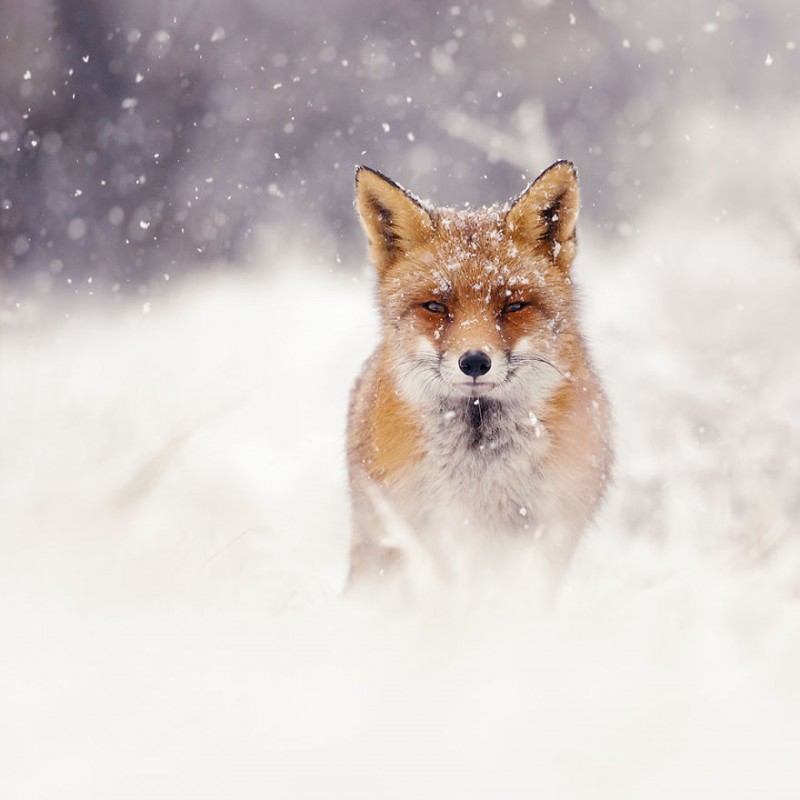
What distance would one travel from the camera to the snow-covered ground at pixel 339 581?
141cm

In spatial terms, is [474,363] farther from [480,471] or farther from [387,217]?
[387,217]

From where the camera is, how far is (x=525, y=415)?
262cm

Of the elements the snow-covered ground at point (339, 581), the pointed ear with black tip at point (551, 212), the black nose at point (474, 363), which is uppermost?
the pointed ear with black tip at point (551, 212)

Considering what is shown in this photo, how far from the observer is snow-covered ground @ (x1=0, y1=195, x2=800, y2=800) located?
1408 millimetres

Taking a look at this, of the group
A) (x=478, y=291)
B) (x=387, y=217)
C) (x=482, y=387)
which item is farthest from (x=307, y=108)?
(x=482, y=387)

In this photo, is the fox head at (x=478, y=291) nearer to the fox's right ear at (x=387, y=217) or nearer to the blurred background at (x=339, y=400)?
the fox's right ear at (x=387, y=217)

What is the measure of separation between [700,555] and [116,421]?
2455mm

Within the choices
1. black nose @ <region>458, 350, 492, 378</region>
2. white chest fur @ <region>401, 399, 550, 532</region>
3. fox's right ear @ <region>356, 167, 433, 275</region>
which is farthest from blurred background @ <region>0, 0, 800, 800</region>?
fox's right ear @ <region>356, 167, 433, 275</region>

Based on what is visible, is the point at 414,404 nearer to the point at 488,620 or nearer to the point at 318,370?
the point at 488,620

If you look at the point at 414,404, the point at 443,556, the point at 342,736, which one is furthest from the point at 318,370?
the point at 342,736

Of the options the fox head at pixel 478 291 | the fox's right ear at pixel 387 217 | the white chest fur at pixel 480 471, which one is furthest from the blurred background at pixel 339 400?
the fox's right ear at pixel 387 217

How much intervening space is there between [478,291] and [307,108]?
2870 mm

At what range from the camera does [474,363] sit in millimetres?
2371

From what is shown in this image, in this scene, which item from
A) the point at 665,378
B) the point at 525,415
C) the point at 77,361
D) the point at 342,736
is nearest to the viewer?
the point at 342,736
